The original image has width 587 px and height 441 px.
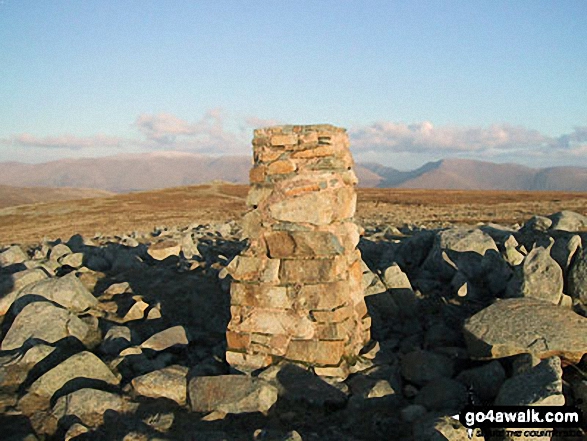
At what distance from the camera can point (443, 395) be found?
15.6 ft

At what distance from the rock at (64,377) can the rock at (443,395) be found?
11.9 feet

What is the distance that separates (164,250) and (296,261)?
6.37 m

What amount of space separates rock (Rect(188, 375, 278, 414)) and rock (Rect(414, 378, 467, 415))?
155 centimetres

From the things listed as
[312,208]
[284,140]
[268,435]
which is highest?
[284,140]

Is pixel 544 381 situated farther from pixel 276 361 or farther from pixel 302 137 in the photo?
A: pixel 302 137

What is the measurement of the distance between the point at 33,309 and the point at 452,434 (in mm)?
6122

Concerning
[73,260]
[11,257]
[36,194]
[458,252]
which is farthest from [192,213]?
[36,194]

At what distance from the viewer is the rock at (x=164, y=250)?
36.7ft

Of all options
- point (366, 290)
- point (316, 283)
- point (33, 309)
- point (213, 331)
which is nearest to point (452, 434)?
point (316, 283)

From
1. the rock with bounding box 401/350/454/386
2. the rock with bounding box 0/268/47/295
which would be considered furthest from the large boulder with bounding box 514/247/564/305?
the rock with bounding box 0/268/47/295

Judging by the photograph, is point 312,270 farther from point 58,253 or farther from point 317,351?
point 58,253

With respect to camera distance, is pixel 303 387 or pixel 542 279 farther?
pixel 542 279

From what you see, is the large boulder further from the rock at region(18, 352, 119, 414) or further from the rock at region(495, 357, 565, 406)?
the rock at region(18, 352, 119, 414)

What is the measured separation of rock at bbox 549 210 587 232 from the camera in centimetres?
879
